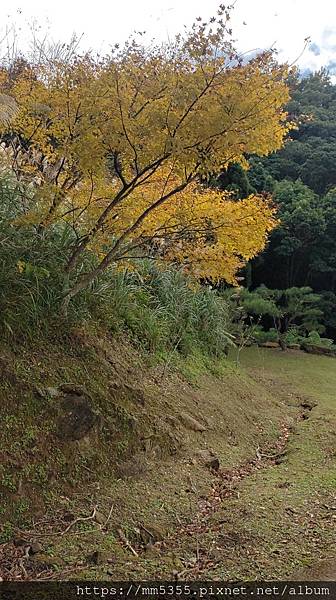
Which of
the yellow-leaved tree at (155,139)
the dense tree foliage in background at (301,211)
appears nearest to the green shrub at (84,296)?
the yellow-leaved tree at (155,139)

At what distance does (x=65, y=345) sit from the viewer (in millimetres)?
3953

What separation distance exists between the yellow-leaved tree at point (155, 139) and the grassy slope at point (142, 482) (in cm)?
90

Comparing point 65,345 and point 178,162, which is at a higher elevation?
point 178,162

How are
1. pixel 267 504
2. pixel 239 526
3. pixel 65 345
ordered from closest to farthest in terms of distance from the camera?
1. pixel 239 526
2. pixel 267 504
3. pixel 65 345

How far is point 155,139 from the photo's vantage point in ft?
10.8

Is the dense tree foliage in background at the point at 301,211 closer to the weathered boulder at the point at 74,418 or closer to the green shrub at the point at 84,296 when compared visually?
the green shrub at the point at 84,296

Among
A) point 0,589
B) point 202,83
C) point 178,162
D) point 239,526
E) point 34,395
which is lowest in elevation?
point 0,589

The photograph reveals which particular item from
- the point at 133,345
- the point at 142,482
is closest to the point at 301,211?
the point at 133,345

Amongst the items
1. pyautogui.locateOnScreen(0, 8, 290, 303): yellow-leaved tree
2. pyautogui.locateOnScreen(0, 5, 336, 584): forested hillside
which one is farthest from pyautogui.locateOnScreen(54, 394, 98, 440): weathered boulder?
pyautogui.locateOnScreen(0, 8, 290, 303): yellow-leaved tree

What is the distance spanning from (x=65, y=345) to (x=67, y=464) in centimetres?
104

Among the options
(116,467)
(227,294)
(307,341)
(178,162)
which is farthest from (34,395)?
(307,341)

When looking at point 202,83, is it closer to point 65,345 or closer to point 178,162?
point 178,162

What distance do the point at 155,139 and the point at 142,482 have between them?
239 centimetres

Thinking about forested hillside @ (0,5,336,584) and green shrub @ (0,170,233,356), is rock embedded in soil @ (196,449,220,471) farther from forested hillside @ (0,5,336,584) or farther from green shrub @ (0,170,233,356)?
green shrub @ (0,170,233,356)
